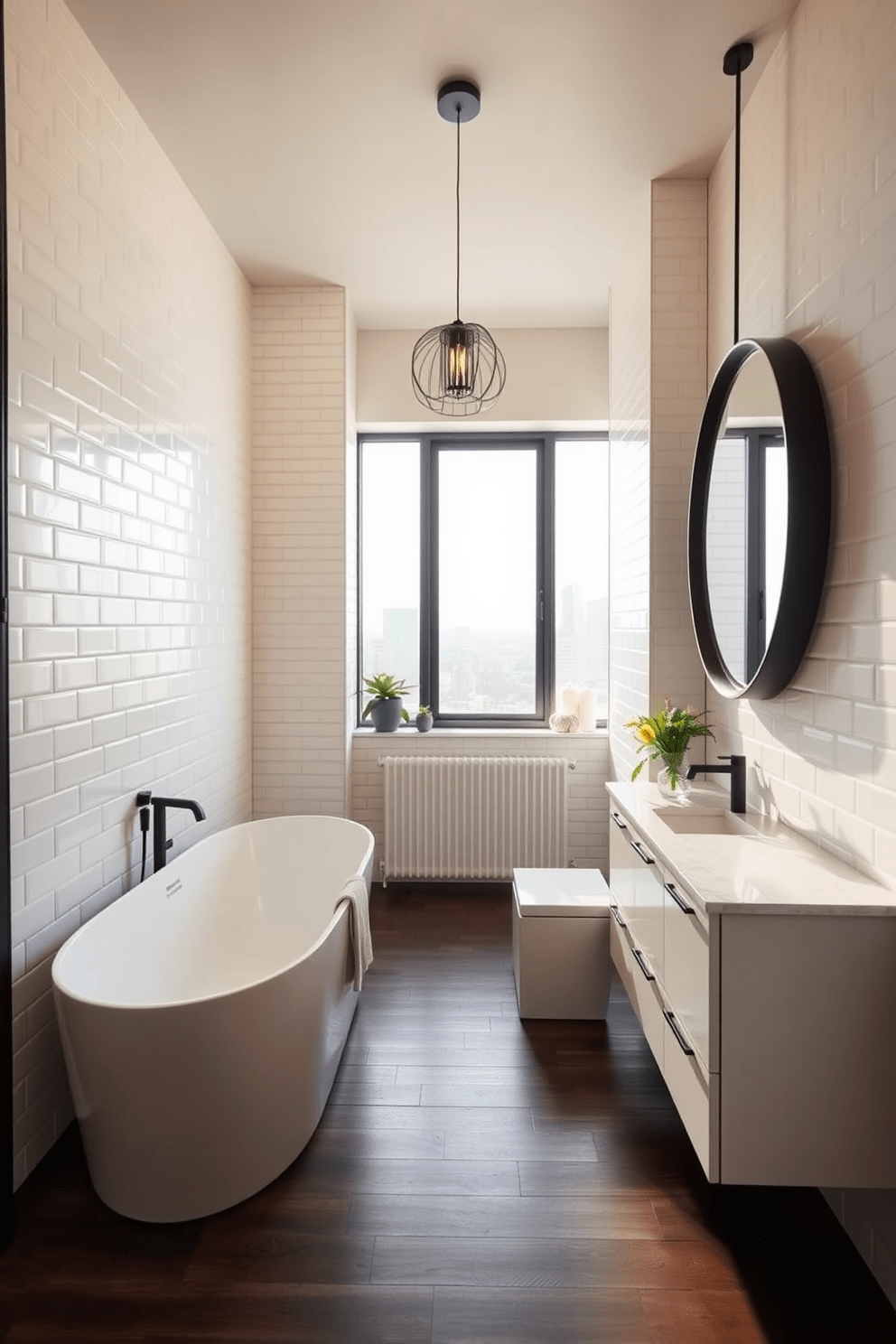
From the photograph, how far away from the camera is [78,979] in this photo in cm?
193

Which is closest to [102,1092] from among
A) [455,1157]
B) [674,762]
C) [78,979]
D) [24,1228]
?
[78,979]

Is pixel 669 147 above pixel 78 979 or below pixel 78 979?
above

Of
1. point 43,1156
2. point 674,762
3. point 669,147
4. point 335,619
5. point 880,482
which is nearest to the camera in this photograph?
point 880,482

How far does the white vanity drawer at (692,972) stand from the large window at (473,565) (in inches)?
108

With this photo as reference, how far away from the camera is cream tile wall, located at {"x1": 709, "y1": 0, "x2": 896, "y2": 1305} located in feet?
5.53

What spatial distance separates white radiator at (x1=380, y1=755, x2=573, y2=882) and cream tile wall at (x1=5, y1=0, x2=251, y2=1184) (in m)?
1.16

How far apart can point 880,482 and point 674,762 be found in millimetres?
1199

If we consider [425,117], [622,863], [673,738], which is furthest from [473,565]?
[622,863]

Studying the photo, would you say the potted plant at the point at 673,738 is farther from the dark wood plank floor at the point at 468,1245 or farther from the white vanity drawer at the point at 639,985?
the dark wood plank floor at the point at 468,1245

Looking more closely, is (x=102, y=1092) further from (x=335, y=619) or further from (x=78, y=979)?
(x=335, y=619)

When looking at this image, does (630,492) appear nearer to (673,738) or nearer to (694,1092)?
(673,738)

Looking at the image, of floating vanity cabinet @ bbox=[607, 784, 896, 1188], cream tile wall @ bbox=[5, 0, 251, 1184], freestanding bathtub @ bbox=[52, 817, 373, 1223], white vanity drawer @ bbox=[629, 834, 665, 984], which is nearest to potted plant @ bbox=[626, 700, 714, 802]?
white vanity drawer @ bbox=[629, 834, 665, 984]

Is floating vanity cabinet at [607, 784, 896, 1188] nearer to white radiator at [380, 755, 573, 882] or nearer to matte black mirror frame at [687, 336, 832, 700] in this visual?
matte black mirror frame at [687, 336, 832, 700]

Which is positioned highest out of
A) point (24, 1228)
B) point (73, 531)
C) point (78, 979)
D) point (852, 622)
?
point (73, 531)
